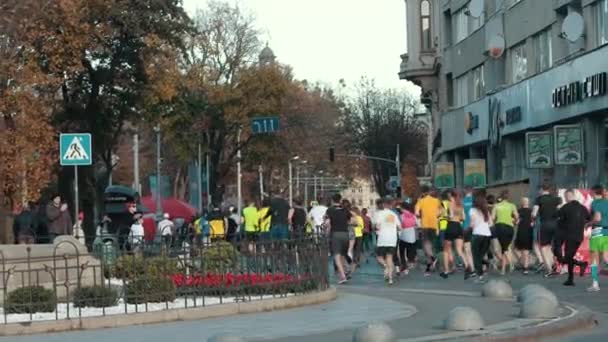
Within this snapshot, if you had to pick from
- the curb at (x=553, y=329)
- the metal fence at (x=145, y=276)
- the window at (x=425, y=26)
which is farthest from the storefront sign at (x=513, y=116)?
the curb at (x=553, y=329)

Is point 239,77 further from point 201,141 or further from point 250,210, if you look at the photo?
point 250,210

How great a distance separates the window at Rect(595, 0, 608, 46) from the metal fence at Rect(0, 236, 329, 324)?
20.1 metres

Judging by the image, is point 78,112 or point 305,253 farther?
point 78,112

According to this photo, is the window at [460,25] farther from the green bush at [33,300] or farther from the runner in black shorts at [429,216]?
the green bush at [33,300]

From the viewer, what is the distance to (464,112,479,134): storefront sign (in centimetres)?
5450

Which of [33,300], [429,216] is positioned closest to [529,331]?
[33,300]

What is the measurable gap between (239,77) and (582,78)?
35.1 metres

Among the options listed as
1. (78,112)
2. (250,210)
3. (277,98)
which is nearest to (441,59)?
(277,98)

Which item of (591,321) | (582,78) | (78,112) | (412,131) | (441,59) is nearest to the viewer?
(591,321)

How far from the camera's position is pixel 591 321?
56.1 ft

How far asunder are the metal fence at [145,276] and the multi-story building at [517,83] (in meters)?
19.1

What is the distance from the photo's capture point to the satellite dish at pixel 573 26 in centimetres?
3834

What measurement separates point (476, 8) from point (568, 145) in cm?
1556

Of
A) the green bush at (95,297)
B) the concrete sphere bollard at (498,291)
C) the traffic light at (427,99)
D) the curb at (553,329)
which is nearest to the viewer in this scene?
the curb at (553,329)
